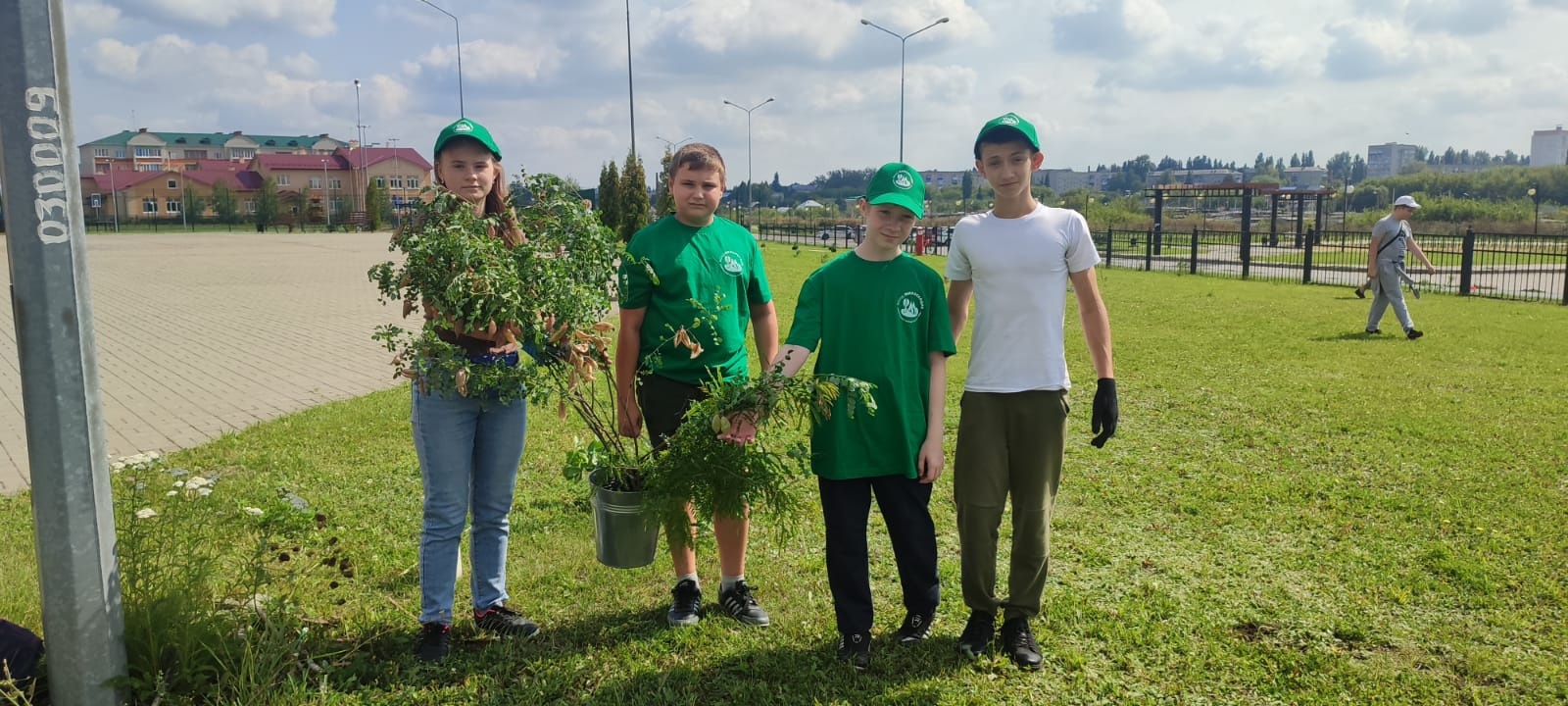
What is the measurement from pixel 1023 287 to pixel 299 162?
105 metres

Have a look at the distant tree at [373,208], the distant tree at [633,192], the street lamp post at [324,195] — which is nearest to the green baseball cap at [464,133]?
the distant tree at [633,192]

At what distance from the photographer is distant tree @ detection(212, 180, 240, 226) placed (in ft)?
251

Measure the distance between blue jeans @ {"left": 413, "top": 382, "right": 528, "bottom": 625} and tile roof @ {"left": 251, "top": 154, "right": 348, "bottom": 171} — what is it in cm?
10147

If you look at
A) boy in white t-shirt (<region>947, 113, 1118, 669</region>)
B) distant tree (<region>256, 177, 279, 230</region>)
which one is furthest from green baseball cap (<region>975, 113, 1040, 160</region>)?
distant tree (<region>256, 177, 279, 230</region>)

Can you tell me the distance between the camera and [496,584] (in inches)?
147

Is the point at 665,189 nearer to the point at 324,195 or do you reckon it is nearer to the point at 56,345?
the point at 56,345

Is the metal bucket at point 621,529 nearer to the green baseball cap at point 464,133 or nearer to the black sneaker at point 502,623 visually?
the black sneaker at point 502,623

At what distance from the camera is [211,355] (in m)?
11.4

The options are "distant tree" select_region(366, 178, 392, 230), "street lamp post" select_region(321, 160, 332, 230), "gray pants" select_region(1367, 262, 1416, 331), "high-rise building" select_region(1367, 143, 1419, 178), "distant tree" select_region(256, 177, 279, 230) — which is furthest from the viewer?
"high-rise building" select_region(1367, 143, 1419, 178)

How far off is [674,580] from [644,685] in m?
0.97

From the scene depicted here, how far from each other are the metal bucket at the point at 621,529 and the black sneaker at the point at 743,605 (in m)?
0.54

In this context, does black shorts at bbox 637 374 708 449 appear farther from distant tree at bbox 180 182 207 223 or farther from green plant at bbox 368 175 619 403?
distant tree at bbox 180 182 207 223

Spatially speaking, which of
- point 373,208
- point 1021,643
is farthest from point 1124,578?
point 373,208

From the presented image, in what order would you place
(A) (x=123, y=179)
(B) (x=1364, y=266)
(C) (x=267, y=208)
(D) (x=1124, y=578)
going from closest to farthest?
(D) (x=1124, y=578) < (B) (x=1364, y=266) < (C) (x=267, y=208) < (A) (x=123, y=179)
